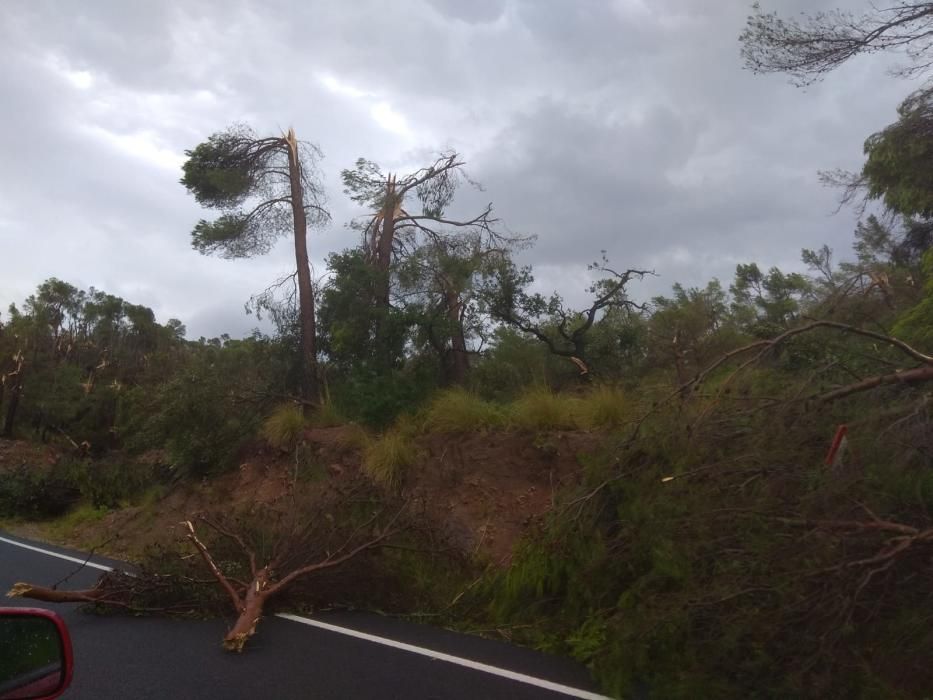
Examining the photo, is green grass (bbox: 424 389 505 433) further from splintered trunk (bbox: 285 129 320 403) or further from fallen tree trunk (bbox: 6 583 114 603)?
fallen tree trunk (bbox: 6 583 114 603)

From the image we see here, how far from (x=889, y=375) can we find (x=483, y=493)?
19.3 feet

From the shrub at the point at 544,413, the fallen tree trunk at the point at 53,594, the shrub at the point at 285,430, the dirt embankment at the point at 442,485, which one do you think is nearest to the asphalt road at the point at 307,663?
the fallen tree trunk at the point at 53,594

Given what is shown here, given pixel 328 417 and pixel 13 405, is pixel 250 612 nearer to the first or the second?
pixel 328 417

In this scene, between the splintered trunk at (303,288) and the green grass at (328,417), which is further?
the splintered trunk at (303,288)

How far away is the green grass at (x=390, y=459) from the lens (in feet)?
41.0

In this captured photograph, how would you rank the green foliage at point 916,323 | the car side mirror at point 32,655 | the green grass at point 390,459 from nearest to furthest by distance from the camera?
the car side mirror at point 32,655 → the green foliage at point 916,323 → the green grass at point 390,459

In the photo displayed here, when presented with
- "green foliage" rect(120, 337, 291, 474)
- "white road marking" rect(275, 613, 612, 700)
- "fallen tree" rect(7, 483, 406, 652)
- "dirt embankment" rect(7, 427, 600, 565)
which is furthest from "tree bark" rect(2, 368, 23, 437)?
"white road marking" rect(275, 613, 612, 700)

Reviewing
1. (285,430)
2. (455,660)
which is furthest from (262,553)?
(285,430)

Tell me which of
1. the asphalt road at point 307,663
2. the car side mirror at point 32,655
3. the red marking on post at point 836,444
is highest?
the red marking on post at point 836,444

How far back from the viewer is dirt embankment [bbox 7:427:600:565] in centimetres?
1100

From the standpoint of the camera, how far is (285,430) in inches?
625

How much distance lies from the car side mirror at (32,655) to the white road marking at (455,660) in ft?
11.4

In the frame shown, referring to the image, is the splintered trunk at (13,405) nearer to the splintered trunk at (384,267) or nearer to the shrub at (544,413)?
the splintered trunk at (384,267)

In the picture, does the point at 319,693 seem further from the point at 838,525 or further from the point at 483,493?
the point at 483,493
